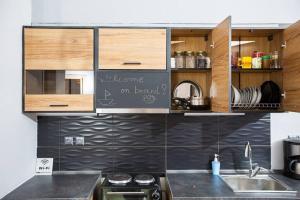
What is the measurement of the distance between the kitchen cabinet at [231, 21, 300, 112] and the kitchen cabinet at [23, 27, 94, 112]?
4.24 feet

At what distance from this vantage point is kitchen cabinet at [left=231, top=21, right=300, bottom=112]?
2.16 metres

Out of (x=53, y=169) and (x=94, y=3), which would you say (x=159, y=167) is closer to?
(x=53, y=169)

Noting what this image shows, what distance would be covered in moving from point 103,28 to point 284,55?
5.12ft

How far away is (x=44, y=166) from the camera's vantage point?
2.59 meters

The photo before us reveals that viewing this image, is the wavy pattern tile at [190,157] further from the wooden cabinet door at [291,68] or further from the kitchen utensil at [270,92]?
the wooden cabinet door at [291,68]

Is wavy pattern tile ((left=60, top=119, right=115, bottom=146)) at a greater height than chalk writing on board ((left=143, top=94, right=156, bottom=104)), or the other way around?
chalk writing on board ((left=143, top=94, right=156, bottom=104))

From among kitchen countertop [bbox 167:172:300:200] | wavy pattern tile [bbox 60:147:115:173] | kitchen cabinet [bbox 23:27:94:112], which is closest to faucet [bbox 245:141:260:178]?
kitchen countertop [bbox 167:172:300:200]

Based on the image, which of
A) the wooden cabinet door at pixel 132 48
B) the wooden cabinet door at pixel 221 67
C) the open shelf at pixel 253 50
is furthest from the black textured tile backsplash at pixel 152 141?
the wooden cabinet door at pixel 132 48

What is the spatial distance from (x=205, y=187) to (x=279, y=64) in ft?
4.10

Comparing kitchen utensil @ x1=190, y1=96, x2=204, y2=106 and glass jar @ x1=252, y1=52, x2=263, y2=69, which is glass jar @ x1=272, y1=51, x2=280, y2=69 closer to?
glass jar @ x1=252, y1=52, x2=263, y2=69

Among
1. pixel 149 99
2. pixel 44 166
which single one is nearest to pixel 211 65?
pixel 149 99

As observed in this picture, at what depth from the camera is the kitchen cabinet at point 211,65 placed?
2.05 meters

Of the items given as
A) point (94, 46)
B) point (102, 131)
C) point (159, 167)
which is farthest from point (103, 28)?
point (159, 167)

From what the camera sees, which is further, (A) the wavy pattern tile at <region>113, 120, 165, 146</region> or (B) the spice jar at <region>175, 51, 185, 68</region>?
(A) the wavy pattern tile at <region>113, 120, 165, 146</region>
